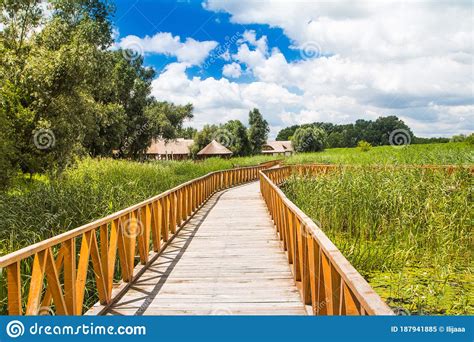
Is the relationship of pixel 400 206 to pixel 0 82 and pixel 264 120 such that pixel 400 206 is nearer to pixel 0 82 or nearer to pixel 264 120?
pixel 0 82

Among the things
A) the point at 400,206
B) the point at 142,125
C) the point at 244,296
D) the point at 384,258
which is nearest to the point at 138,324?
the point at 244,296

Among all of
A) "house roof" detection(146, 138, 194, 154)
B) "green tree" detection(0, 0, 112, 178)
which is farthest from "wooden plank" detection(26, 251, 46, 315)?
"house roof" detection(146, 138, 194, 154)

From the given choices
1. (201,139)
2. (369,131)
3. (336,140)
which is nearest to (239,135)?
(201,139)

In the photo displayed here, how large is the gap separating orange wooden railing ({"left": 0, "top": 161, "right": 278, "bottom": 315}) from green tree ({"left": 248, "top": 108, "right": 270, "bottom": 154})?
2303 inches

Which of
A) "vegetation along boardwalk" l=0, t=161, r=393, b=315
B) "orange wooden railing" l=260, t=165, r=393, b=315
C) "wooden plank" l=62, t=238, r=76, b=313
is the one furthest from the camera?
"wooden plank" l=62, t=238, r=76, b=313

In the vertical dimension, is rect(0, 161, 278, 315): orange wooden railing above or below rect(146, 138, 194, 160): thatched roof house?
below

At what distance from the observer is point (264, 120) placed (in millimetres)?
68875

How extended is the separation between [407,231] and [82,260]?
246 inches

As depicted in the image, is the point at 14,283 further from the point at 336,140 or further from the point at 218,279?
the point at 336,140

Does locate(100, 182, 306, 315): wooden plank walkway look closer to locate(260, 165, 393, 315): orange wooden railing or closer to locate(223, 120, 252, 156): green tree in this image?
locate(260, 165, 393, 315): orange wooden railing

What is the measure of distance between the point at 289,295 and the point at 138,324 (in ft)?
6.26

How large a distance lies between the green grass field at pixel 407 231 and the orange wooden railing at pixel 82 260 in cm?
312

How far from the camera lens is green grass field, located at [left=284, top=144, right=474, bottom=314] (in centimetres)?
578

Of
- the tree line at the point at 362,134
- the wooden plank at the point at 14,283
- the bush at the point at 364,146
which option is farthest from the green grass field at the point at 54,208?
the tree line at the point at 362,134
